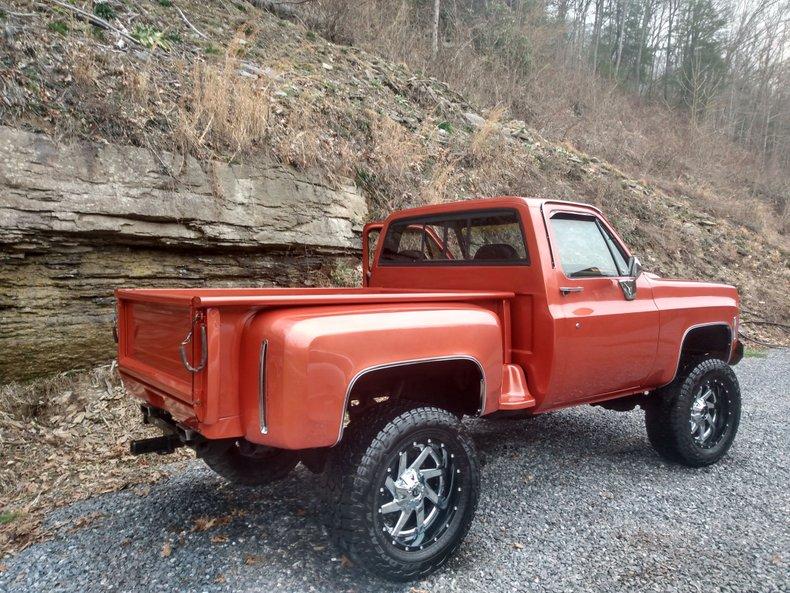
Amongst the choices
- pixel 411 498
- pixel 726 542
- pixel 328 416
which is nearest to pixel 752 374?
pixel 726 542

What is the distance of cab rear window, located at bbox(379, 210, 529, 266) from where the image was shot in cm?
342

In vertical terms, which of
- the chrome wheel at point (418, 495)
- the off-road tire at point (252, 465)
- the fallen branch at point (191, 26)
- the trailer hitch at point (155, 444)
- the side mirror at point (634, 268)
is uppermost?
the fallen branch at point (191, 26)

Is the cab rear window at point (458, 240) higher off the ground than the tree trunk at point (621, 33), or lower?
lower

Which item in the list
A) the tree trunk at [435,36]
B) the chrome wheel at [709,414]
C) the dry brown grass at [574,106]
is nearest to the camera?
the chrome wheel at [709,414]

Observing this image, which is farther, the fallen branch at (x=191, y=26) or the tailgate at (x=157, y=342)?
the fallen branch at (x=191, y=26)

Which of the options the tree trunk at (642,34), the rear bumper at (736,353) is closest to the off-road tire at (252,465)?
the rear bumper at (736,353)

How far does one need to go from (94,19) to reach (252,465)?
230 inches

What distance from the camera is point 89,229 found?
4.71 metres

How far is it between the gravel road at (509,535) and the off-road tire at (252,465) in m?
0.14

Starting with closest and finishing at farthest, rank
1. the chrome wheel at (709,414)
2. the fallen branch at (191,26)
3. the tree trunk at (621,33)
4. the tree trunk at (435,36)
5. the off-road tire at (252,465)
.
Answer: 1. the off-road tire at (252,465)
2. the chrome wheel at (709,414)
3. the fallen branch at (191,26)
4. the tree trunk at (435,36)
5. the tree trunk at (621,33)

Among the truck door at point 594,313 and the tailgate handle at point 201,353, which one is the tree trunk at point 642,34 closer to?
the truck door at point 594,313

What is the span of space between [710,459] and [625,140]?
53.1 ft

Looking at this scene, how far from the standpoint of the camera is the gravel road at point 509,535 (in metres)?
2.56

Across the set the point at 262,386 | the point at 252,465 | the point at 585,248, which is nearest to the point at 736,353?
the point at 585,248
